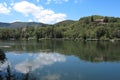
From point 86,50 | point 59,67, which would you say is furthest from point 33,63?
point 86,50

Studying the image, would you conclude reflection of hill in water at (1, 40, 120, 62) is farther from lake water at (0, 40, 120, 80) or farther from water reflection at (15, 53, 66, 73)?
water reflection at (15, 53, 66, 73)

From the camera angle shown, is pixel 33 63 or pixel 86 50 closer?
pixel 33 63

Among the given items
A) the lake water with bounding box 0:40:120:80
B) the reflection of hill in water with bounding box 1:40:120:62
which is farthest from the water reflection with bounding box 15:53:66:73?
the reflection of hill in water with bounding box 1:40:120:62

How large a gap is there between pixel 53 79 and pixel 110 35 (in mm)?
158828

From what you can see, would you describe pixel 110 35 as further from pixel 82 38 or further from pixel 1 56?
pixel 1 56

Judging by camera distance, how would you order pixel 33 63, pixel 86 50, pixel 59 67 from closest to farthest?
1. pixel 59 67
2. pixel 33 63
3. pixel 86 50

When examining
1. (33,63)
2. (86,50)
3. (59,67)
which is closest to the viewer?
(59,67)

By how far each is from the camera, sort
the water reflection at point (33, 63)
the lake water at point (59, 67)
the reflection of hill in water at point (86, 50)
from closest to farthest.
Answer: the lake water at point (59, 67) → the water reflection at point (33, 63) → the reflection of hill in water at point (86, 50)

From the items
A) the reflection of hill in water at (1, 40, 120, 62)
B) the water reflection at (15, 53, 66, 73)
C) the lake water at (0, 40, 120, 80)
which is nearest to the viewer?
the lake water at (0, 40, 120, 80)

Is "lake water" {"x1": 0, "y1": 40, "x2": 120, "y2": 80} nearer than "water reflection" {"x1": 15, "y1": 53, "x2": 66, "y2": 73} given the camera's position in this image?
Yes

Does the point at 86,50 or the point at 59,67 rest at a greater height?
the point at 59,67

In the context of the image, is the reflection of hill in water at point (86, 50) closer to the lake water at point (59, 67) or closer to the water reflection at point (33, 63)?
the lake water at point (59, 67)

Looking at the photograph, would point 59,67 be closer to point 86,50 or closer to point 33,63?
point 33,63

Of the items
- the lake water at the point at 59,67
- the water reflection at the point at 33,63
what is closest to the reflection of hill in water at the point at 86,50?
the lake water at the point at 59,67
